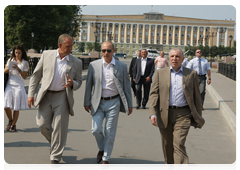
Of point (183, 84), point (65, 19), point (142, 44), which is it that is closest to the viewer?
point (183, 84)

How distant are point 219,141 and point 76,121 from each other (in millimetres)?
3566

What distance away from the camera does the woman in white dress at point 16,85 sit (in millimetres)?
7422

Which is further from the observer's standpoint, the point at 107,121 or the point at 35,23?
the point at 35,23

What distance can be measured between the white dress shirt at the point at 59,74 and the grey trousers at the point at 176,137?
63.5 inches

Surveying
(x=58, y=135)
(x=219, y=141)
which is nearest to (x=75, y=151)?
(x=58, y=135)

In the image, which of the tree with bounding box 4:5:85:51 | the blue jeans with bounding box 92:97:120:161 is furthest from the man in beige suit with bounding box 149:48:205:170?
the tree with bounding box 4:5:85:51

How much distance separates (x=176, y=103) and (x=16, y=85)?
4.11 metres

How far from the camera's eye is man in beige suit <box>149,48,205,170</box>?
4582 millimetres

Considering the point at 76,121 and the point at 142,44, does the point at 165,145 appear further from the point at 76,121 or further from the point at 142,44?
the point at 142,44

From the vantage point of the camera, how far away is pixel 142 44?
146625 mm

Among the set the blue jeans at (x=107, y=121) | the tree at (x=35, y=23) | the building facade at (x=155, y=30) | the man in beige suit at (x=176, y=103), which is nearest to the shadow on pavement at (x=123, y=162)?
the blue jeans at (x=107, y=121)

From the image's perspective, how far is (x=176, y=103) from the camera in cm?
464

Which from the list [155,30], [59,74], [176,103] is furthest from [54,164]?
[155,30]

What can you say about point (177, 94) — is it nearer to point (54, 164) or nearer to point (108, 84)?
point (108, 84)
